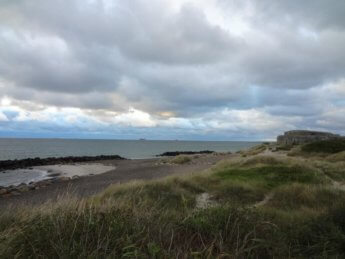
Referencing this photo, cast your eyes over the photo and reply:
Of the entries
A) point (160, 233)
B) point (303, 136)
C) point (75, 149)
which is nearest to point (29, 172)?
point (160, 233)

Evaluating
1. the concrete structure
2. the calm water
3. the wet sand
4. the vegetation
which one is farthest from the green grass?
the calm water

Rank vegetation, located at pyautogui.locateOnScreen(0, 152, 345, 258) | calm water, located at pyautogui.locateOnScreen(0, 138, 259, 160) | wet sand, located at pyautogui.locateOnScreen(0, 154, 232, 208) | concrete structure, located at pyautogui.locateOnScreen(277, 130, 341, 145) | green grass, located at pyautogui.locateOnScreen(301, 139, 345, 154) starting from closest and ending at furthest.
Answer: vegetation, located at pyautogui.locateOnScreen(0, 152, 345, 258) < wet sand, located at pyautogui.locateOnScreen(0, 154, 232, 208) < green grass, located at pyautogui.locateOnScreen(301, 139, 345, 154) < concrete structure, located at pyautogui.locateOnScreen(277, 130, 341, 145) < calm water, located at pyautogui.locateOnScreen(0, 138, 259, 160)

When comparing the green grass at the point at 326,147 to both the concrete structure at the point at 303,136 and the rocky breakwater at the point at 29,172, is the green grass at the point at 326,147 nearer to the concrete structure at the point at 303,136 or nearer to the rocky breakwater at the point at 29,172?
the concrete structure at the point at 303,136

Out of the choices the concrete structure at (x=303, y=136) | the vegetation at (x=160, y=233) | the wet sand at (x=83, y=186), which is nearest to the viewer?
the vegetation at (x=160, y=233)

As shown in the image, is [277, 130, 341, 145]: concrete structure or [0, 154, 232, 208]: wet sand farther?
[277, 130, 341, 145]: concrete structure

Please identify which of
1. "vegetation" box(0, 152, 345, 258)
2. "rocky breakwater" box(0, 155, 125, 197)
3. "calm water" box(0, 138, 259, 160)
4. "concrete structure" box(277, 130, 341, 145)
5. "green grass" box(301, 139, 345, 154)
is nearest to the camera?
"vegetation" box(0, 152, 345, 258)

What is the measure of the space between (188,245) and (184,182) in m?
8.44

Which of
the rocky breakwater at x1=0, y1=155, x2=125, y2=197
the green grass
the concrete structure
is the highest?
the concrete structure

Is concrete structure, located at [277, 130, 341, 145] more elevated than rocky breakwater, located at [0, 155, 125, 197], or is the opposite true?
concrete structure, located at [277, 130, 341, 145]

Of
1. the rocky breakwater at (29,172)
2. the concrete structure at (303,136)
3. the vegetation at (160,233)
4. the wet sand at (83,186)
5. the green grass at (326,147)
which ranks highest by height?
the concrete structure at (303,136)

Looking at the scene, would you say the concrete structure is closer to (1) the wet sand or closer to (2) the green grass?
(2) the green grass

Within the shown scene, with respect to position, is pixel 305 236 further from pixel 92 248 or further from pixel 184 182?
pixel 184 182

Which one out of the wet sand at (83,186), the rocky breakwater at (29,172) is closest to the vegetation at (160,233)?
the wet sand at (83,186)

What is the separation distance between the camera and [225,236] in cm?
482
